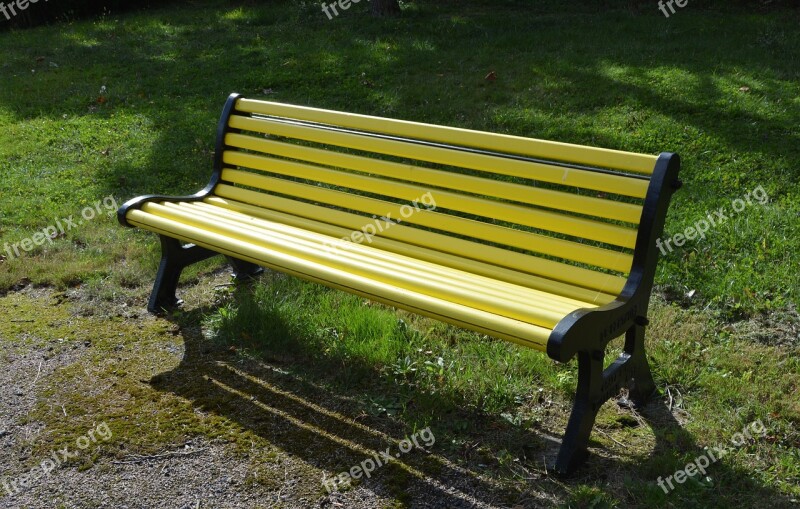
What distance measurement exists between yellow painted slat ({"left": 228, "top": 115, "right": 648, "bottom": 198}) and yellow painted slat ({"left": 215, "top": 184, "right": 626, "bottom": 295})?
30 cm

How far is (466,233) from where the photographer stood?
3.51m

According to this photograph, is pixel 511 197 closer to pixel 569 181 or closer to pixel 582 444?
pixel 569 181

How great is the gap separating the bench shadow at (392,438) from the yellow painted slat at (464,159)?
1003 millimetres

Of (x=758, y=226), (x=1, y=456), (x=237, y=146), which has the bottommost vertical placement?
(x=1, y=456)

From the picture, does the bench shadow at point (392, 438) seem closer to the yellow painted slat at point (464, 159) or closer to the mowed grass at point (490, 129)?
the mowed grass at point (490, 129)

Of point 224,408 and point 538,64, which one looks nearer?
point 224,408

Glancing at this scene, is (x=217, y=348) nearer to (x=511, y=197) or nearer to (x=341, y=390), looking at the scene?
(x=341, y=390)

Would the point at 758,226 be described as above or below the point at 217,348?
above

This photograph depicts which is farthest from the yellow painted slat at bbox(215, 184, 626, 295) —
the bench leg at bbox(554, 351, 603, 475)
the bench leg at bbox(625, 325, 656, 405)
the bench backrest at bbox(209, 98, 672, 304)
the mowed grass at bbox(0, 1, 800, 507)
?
the mowed grass at bbox(0, 1, 800, 507)

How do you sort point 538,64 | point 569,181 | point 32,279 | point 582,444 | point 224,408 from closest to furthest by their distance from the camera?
point 582,444 → point 569,181 → point 224,408 → point 32,279 → point 538,64

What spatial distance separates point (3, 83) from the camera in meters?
8.72

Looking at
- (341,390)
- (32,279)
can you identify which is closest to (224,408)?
(341,390)

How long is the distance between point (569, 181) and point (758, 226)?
6.62 feet

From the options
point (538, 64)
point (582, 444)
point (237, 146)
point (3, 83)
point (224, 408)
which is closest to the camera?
point (582, 444)
